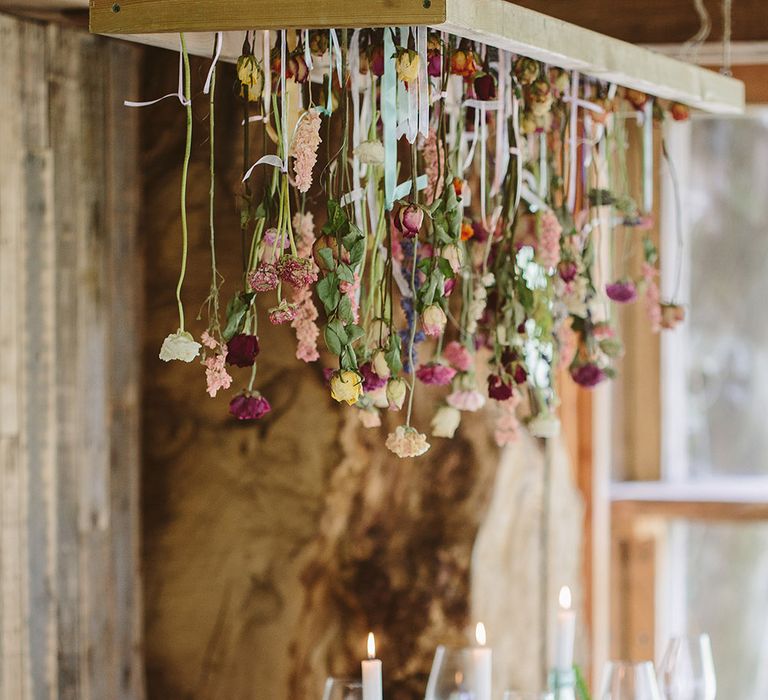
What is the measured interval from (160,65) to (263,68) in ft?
2.81

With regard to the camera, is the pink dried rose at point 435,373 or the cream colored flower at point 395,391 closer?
the cream colored flower at point 395,391

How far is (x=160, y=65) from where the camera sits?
205cm

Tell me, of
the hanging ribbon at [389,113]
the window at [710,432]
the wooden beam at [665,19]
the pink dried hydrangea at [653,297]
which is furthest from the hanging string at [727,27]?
the hanging ribbon at [389,113]

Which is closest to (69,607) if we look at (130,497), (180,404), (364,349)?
(130,497)

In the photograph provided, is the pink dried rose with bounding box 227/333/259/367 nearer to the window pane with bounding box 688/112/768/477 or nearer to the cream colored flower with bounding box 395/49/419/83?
the cream colored flower with bounding box 395/49/419/83

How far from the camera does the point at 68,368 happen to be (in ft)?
6.44

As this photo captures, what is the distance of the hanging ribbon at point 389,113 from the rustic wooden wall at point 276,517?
2.18ft

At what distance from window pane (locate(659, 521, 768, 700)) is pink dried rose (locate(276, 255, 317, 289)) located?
6.16 ft

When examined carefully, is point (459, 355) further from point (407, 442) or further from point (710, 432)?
point (710, 432)

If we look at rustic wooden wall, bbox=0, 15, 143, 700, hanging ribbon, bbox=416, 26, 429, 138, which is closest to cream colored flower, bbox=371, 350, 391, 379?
hanging ribbon, bbox=416, 26, 429, 138

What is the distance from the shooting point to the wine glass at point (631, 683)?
1687 millimetres

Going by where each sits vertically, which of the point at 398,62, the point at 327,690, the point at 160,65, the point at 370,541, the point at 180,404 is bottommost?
the point at 327,690

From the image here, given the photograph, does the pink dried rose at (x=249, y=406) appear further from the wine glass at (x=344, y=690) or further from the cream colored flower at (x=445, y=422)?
the wine glass at (x=344, y=690)

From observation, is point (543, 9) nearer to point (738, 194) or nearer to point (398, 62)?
point (738, 194)
